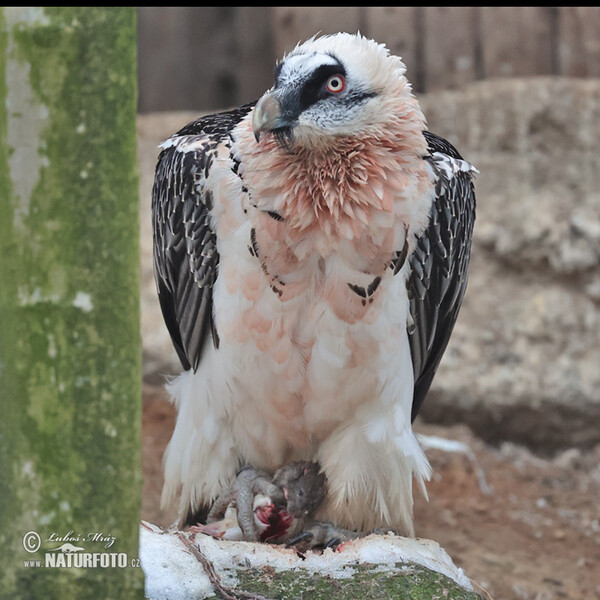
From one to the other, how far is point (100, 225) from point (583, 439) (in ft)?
21.9

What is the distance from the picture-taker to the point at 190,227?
447 centimetres

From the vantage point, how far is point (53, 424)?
223cm

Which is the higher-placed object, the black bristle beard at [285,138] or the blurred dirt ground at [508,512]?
the black bristle beard at [285,138]

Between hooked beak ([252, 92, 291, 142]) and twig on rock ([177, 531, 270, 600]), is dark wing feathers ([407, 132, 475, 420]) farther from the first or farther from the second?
twig on rock ([177, 531, 270, 600])

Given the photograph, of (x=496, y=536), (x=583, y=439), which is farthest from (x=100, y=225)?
(x=583, y=439)

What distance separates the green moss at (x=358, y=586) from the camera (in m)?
3.60

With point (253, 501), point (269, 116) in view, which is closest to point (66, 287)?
point (269, 116)

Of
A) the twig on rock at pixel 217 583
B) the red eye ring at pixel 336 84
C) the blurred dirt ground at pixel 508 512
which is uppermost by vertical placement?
the red eye ring at pixel 336 84

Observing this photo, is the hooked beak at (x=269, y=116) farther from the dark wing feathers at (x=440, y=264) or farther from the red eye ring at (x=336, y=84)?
the dark wing feathers at (x=440, y=264)

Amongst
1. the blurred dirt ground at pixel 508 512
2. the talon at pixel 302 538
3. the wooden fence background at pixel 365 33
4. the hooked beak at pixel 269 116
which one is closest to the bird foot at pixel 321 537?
the talon at pixel 302 538

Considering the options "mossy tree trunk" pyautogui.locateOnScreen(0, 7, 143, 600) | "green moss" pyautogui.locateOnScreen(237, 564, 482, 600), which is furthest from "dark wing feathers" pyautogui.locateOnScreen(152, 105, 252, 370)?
"mossy tree trunk" pyautogui.locateOnScreen(0, 7, 143, 600)

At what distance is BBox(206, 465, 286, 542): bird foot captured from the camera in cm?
452

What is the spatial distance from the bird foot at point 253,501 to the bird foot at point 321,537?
0.16m

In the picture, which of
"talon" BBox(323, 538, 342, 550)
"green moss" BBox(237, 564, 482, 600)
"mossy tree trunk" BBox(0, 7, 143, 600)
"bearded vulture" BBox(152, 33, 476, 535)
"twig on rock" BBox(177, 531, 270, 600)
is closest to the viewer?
"mossy tree trunk" BBox(0, 7, 143, 600)
